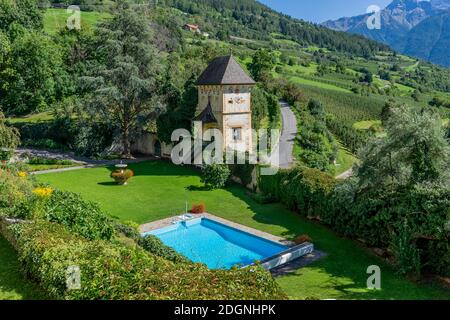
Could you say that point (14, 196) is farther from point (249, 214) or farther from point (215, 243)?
point (249, 214)

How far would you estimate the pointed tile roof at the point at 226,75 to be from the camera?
34.3m

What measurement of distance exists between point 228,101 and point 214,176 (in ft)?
26.4

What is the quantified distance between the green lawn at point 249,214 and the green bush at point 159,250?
12.8 ft

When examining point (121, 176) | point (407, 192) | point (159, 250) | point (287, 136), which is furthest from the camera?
point (287, 136)

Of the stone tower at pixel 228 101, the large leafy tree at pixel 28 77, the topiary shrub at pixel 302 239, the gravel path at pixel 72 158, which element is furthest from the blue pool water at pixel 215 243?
the large leafy tree at pixel 28 77

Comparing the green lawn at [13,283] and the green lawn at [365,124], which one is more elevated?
the green lawn at [365,124]

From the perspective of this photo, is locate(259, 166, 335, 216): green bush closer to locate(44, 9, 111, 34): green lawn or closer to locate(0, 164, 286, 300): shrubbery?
locate(0, 164, 286, 300): shrubbery

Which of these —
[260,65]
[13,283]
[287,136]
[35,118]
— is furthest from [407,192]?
[260,65]

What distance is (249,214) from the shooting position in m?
24.5

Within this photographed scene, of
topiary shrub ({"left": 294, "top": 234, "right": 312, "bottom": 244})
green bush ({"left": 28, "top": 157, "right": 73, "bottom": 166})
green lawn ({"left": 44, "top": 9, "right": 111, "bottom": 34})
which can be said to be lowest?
topiary shrub ({"left": 294, "top": 234, "right": 312, "bottom": 244})

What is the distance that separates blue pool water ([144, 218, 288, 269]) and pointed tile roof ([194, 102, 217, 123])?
12853 mm

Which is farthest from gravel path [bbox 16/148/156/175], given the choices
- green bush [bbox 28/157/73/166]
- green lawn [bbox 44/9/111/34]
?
green lawn [bbox 44/9/111/34]

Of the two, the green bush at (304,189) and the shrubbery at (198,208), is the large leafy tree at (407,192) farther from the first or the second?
the shrubbery at (198,208)

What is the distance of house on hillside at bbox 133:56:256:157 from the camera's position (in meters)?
34.5
